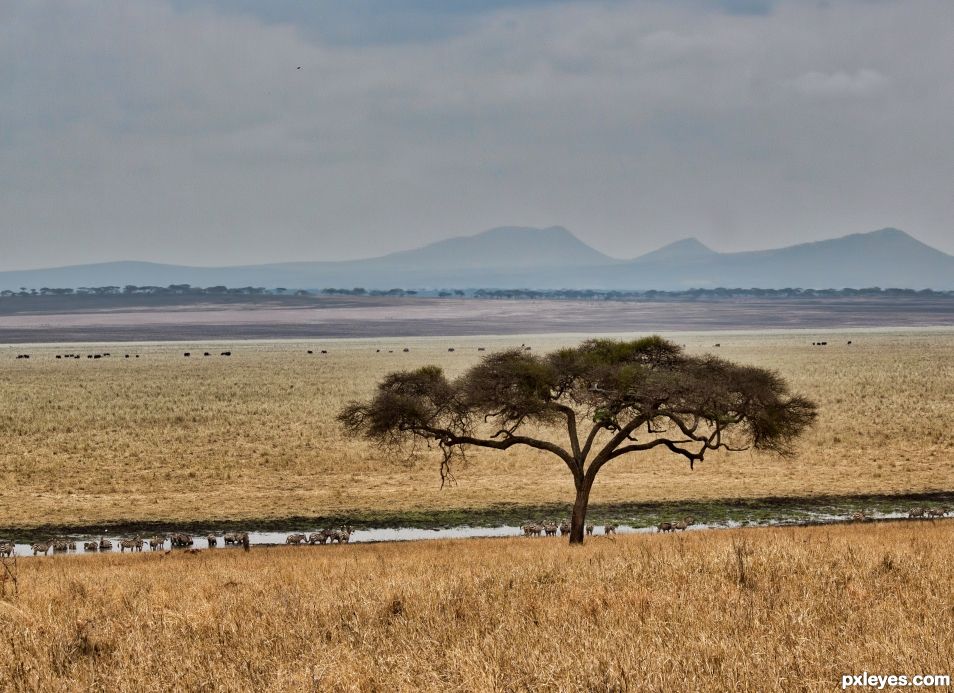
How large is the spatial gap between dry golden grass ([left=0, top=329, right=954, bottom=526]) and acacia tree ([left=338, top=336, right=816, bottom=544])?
334 inches

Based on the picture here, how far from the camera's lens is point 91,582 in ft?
48.5

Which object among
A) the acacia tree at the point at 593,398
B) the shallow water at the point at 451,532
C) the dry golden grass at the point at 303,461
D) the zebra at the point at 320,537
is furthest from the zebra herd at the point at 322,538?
the dry golden grass at the point at 303,461

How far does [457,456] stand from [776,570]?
34.8 metres

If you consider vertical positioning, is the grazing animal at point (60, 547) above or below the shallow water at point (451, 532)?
above

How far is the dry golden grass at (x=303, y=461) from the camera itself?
38.2m

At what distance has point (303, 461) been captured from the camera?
47438mm

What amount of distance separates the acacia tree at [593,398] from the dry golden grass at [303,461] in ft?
27.8

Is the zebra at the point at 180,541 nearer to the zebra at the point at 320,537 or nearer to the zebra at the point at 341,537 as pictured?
the zebra at the point at 320,537

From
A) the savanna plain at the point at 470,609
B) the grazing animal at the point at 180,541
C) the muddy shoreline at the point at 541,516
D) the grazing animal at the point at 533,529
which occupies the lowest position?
the muddy shoreline at the point at 541,516

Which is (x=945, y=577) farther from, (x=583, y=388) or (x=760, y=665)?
(x=583, y=388)

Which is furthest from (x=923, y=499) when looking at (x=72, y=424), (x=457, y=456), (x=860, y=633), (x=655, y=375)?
(x=72, y=424)

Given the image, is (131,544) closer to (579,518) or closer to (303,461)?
(579,518)

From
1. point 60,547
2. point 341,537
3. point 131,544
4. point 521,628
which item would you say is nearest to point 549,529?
point 341,537

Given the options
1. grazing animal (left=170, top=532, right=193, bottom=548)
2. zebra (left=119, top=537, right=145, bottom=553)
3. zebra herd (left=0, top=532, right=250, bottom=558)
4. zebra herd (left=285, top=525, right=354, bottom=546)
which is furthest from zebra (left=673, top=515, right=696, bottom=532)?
zebra (left=119, top=537, right=145, bottom=553)
